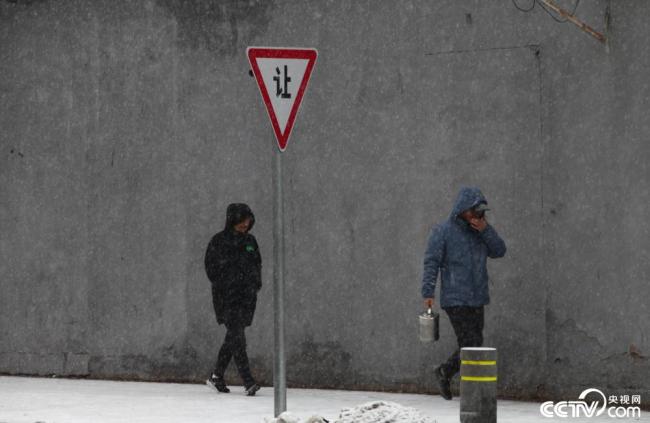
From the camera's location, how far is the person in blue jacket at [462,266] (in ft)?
36.6

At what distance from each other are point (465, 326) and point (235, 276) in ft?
7.88

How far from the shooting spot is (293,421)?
8.20 meters

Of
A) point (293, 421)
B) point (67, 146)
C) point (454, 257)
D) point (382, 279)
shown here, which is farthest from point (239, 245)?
point (293, 421)

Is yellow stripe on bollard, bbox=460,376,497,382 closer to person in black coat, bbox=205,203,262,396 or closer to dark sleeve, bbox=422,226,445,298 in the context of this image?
dark sleeve, bbox=422,226,445,298

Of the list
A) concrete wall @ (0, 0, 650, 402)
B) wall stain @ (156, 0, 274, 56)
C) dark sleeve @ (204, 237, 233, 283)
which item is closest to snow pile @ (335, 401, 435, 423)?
concrete wall @ (0, 0, 650, 402)

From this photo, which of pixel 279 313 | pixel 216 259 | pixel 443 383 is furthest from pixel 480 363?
pixel 216 259

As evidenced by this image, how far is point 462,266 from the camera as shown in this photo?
11.2 m

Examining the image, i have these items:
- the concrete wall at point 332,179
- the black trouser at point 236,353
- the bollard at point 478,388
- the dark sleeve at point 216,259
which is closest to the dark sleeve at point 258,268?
the dark sleeve at point 216,259

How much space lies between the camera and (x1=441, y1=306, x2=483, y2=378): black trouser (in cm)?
1112

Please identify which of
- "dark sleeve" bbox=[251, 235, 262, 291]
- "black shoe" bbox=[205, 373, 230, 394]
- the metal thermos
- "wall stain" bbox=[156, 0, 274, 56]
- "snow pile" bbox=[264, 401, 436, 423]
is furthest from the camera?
"wall stain" bbox=[156, 0, 274, 56]

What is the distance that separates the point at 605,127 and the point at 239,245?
3639 mm

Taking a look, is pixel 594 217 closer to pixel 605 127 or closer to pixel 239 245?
pixel 605 127

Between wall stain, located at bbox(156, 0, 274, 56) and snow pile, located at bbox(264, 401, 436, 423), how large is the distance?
224 inches

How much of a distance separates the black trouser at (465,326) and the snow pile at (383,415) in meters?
2.74
